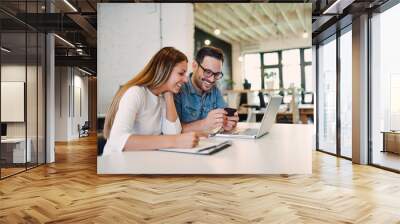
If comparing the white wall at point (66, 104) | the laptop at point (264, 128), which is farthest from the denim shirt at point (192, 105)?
the white wall at point (66, 104)

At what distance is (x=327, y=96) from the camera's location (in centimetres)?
755

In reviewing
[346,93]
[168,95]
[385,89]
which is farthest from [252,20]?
[346,93]

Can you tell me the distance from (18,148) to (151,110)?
247 centimetres

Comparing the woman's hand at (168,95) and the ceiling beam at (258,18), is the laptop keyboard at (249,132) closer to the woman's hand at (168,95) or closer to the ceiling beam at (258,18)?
the woman's hand at (168,95)

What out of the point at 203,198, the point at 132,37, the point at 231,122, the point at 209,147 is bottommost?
the point at 203,198

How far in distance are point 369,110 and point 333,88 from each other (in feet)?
4.48

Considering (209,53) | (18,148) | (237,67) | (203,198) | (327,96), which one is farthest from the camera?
(327,96)

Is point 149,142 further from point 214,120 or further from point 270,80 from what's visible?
point 270,80

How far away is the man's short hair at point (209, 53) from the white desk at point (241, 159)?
0.91m

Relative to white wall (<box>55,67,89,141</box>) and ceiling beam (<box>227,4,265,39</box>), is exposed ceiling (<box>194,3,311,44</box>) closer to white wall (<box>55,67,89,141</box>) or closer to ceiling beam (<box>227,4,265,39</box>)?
ceiling beam (<box>227,4,265,39</box>)

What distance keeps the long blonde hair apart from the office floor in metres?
0.89

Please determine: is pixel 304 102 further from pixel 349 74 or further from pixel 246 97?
pixel 349 74

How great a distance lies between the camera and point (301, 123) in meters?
4.89

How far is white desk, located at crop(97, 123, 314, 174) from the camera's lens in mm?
4031
